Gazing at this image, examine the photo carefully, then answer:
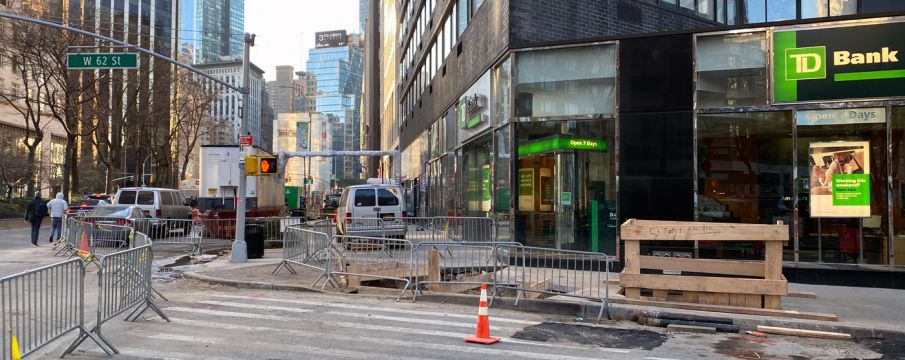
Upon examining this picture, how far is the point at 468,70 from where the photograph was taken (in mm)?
20781

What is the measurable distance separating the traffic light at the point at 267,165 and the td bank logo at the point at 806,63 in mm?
11164

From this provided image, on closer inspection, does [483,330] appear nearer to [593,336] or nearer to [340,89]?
[593,336]

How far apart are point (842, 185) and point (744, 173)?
1.74m

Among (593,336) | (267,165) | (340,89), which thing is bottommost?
(593,336)

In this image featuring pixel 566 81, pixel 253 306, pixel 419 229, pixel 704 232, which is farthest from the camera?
pixel 419 229

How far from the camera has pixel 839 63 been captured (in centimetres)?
1266

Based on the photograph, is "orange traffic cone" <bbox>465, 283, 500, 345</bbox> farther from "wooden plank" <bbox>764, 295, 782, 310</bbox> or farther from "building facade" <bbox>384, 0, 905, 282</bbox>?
"building facade" <bbox>384, 0, 905, 282</bbox>

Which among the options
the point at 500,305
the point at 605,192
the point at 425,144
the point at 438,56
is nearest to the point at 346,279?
the point at 500,305

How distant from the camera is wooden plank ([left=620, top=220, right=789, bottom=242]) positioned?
9.10 metres

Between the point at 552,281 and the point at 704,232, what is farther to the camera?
the point at 552,281

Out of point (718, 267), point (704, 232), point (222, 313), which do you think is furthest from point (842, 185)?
point (222, 313)

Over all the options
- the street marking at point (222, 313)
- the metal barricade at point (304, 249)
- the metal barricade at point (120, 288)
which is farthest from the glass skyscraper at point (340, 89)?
the metal barricade at point (120, 288)

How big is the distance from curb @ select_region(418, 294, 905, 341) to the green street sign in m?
10.6

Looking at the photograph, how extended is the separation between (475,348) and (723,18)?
10792 mm
